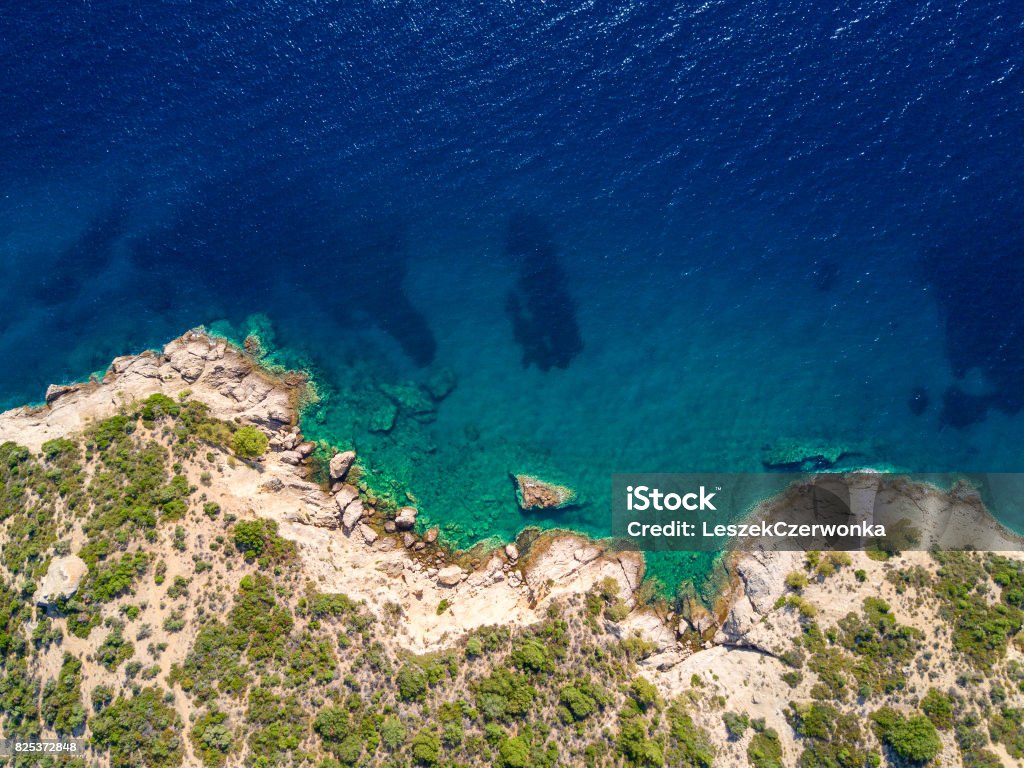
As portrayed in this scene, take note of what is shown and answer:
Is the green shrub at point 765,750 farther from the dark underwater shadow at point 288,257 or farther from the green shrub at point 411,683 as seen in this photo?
the dark underwater shadow at point 288,257

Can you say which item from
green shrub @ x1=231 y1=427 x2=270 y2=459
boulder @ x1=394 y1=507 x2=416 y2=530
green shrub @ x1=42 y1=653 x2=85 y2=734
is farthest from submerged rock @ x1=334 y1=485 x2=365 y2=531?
green shrub @ x1=42 y1=653 x2=85 y2=734

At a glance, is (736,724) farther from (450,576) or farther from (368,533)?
(368,533)

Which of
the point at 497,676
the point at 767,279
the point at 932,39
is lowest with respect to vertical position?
the point at 497,676

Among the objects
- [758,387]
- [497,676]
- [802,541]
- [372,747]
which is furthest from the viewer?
[758,387]

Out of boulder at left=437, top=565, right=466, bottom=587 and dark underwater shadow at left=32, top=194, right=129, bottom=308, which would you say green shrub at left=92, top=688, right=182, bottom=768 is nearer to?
boulder at left=437, top=565, right=466, bottom=587

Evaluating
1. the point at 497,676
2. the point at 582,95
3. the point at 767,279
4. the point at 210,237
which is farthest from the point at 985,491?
the point at 210,237

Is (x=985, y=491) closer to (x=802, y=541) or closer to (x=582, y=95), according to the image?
(x=802, y=541)
